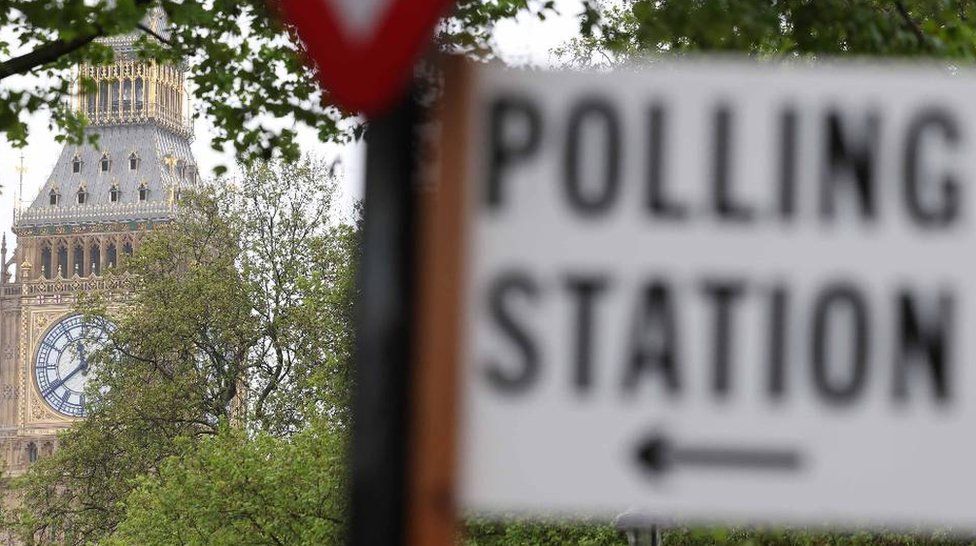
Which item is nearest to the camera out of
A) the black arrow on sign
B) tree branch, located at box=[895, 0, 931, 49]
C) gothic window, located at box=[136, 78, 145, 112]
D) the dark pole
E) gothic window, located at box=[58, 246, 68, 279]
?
the dark pole

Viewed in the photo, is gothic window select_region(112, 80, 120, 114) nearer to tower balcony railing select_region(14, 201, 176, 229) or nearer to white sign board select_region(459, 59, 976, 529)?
tower balcony railing select_region(14, 201, 176, 229)

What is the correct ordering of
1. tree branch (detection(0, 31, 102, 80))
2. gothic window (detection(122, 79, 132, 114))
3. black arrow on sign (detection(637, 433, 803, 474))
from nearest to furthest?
black arrow on sign (detection(637, 433, 803, 474))
tree branch (detection(0, 31, 102, 80))
gothic window (detection(122, 79, 132, 114))

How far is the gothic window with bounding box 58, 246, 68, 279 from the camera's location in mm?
116562

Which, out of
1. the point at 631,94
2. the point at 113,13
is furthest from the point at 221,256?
the point at 631,94

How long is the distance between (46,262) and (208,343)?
250ft

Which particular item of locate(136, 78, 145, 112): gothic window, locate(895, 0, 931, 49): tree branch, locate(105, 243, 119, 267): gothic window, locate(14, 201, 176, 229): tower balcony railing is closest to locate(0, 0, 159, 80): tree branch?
locate(895, 0, 931, 49): tree branch

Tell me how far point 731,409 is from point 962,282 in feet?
0.80

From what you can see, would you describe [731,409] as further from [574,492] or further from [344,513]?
[344,513]

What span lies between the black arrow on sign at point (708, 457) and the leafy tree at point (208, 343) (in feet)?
126

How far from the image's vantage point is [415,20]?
1.79 metres

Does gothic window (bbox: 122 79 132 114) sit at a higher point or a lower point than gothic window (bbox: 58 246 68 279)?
higher

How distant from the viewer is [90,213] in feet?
393

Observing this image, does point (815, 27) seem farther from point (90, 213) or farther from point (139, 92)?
point (139, 92)

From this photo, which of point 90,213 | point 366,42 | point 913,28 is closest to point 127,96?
point 90,213
